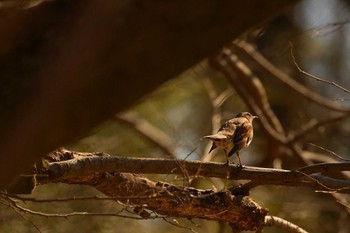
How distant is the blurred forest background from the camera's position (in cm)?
551

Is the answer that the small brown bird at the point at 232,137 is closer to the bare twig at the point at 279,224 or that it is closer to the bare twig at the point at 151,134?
the bare twig at the point at 279,224

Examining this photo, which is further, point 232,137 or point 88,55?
point 232,137

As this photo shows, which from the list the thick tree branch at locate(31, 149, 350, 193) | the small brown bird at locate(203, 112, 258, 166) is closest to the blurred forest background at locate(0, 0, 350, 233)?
the small brown bird at locate(203, 112, 258, 166)

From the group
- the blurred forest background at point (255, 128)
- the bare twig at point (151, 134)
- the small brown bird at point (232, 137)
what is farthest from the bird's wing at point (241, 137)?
the bare twig at point (151, 134)

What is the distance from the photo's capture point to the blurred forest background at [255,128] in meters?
5.51

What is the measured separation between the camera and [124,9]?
1374mm

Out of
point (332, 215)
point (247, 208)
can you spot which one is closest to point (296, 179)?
point (247, 208)

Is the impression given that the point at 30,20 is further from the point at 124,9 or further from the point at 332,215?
the point at 332,215

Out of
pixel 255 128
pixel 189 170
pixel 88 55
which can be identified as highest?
pixel 88 55

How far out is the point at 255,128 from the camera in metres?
8.21

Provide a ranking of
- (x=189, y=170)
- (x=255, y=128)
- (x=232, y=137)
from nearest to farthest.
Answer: (x=189, y=170) < (x=232, y=137) < (x=255, y=128)

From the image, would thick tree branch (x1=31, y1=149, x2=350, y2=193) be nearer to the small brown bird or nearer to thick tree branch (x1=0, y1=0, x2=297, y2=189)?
the small brown bird

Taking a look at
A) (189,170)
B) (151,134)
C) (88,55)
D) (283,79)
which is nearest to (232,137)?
(189,170)

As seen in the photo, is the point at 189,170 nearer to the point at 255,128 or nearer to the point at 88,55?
the point at 88,55
